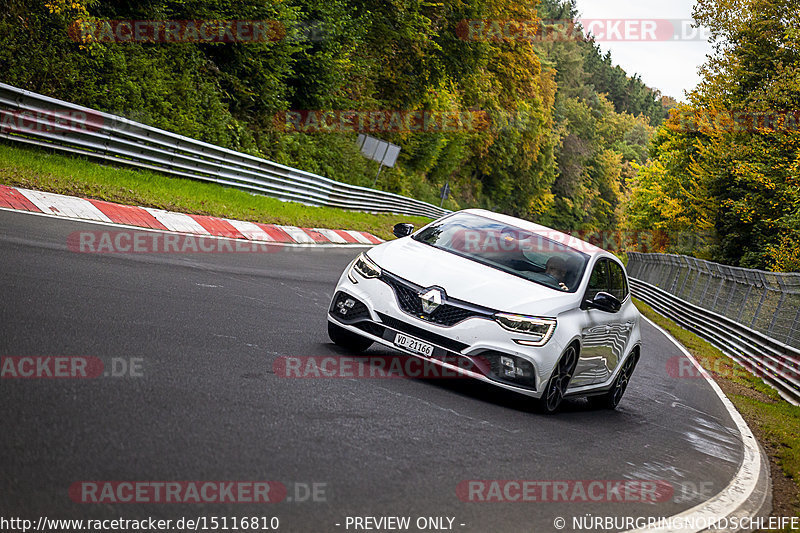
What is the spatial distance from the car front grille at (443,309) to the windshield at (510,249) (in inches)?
38.3

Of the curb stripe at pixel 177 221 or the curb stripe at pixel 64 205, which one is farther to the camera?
the curb stripe at pixel 177 221

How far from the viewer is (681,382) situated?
48.2ft

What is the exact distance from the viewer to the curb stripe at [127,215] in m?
14.2

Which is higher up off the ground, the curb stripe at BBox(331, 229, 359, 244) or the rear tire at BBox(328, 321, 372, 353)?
the rear tire at BBox(328, 321, 372, 353)

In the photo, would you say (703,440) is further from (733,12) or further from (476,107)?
(476,107)

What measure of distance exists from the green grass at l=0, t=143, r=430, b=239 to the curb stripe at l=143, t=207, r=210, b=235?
17.7 inches

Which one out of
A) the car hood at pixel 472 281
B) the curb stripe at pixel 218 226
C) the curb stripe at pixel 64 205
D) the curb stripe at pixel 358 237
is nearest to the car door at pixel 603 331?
the car hood at pixel 472 281

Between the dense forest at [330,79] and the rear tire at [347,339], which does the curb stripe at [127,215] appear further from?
the rear tire at [347,339]

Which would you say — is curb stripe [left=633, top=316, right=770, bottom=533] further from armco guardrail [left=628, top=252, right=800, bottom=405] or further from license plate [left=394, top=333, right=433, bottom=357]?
armco guardrail [left=628, top=252, right=800, bottom=405]

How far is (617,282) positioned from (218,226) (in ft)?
29.0

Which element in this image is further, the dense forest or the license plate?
the dense forest

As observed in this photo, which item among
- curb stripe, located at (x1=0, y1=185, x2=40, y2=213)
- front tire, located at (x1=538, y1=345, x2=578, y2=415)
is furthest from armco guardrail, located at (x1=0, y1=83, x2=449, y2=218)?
front tire, located at (x1=538, y1=345, x2=578, y2=415)

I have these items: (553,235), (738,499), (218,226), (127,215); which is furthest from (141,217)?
(738,499)

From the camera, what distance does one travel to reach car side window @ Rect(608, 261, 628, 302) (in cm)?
1003
